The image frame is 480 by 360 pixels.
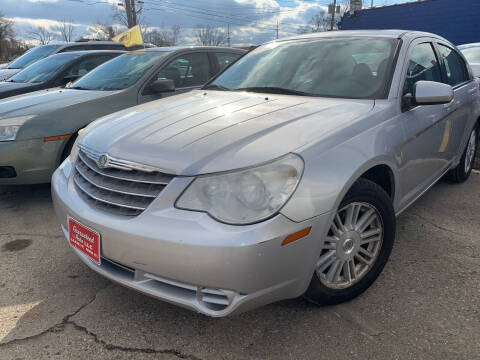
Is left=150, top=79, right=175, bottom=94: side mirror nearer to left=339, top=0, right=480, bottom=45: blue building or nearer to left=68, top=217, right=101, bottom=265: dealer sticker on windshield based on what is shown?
left=68, top=217, right=101, bottom=265: dealer sticker on windshield

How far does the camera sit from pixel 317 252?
185 centimetres

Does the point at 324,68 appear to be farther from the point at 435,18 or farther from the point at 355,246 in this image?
the point at 435,18

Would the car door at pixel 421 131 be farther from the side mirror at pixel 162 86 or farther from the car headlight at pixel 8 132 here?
the car headlight at pixel 8 132

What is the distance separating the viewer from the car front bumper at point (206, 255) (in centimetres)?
164

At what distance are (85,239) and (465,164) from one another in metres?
3.94

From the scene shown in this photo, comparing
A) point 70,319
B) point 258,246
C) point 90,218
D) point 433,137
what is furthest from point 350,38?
point 70,319

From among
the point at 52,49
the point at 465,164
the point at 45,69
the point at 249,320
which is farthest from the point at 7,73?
the point at 465,164

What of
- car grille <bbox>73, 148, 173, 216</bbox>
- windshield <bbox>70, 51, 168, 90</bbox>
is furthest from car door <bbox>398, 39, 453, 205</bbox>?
windshield <bbox>70, 51, 168, 90</bbox>

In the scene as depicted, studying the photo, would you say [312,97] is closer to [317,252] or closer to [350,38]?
[350,38]

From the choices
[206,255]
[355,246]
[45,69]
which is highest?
[45,69]

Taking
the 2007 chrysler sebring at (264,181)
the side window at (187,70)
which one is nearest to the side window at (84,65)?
the side window at (187,70)

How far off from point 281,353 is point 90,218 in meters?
1.14

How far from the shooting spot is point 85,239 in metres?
2.04

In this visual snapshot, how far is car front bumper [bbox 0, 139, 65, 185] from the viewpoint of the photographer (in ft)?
11.5
